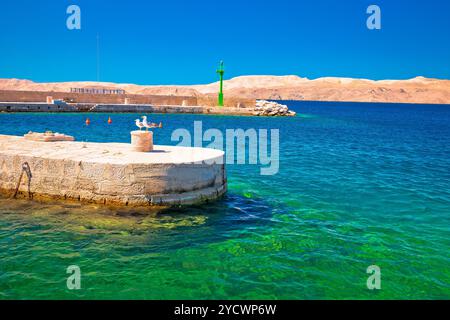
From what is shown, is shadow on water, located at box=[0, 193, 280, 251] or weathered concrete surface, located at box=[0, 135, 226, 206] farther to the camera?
weathered concrete surface, located at box=[0, 135, 226, 206]

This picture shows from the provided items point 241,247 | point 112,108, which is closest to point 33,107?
point 112,108

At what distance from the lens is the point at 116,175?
9844 millimetres

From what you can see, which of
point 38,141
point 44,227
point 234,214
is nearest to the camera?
point 44,227

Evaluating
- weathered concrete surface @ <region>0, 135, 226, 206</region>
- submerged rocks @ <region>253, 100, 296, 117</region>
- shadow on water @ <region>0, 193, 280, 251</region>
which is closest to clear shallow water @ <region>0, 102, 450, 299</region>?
shadow on water @ <region>0, 193, 280, 251</region>

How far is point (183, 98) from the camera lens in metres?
71.2

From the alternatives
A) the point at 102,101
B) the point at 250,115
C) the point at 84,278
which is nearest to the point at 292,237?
the point at 84,278

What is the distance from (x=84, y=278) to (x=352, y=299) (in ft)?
16.6

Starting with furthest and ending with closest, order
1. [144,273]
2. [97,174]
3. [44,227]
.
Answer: [97,174]
[44,227]
[144,273]

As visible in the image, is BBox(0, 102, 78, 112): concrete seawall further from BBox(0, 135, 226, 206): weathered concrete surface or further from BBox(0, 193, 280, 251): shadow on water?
BBox(0, 193, 280, 251): shadow on water

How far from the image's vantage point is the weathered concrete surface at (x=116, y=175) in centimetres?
991

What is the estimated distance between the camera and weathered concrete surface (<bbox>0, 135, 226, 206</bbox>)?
991 centimetres

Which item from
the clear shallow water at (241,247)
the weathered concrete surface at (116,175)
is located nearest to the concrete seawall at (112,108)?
the weathered concrete surface at (116,175)

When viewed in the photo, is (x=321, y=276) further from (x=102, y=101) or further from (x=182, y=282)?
(x=102, y=101)

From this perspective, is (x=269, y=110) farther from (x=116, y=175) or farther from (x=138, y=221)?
(x=138, y=221)
